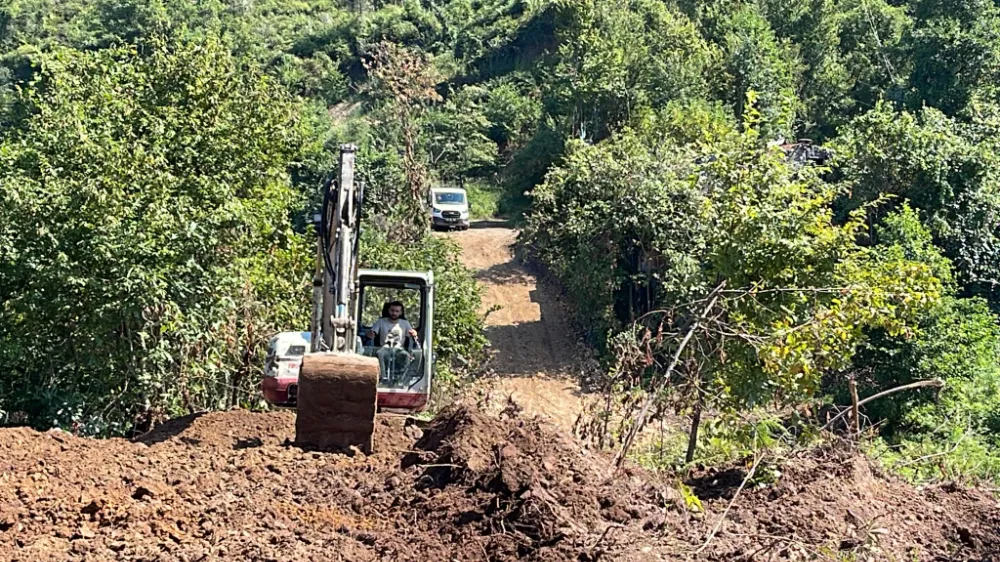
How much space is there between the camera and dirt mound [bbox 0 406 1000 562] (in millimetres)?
7613

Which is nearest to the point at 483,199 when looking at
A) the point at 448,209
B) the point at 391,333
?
the point at 448,209

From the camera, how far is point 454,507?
8344 mm

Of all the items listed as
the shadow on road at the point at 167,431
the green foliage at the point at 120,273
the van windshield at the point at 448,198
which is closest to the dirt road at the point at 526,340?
the van windshield at the point at 448,198

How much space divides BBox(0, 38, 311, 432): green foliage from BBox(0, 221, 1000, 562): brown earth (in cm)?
326

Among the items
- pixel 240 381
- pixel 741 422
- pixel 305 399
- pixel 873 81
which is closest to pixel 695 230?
pixel 240 381

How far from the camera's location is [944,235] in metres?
28.0

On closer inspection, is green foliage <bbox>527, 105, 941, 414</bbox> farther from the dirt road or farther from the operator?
the dirt road

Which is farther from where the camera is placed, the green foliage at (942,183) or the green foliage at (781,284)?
the green foliage at (942,183)

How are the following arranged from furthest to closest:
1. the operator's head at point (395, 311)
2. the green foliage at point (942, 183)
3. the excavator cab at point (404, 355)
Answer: the green foliage at point (942, 183) < the operator's head at point (395, 311) < the excavator cab at point (404, 355)

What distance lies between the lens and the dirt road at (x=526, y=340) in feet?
85.3

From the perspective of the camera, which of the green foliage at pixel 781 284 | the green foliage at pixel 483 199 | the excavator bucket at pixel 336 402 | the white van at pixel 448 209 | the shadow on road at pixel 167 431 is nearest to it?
the excavator bucket at pixel 336 402

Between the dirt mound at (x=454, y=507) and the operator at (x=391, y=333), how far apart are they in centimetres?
295

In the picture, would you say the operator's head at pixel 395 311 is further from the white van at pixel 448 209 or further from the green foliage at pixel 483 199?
the green foliage at pixel 483 199

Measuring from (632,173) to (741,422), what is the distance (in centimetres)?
1767
